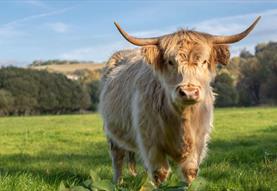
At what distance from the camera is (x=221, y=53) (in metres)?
6.31

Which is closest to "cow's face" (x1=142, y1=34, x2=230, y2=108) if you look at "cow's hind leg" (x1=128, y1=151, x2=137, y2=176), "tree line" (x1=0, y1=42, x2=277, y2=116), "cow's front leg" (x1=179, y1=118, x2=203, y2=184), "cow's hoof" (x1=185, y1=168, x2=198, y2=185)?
"cow's front leg" (x1=179, y1=118, x2=203, y2=184)

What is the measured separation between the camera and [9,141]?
63.5 feet

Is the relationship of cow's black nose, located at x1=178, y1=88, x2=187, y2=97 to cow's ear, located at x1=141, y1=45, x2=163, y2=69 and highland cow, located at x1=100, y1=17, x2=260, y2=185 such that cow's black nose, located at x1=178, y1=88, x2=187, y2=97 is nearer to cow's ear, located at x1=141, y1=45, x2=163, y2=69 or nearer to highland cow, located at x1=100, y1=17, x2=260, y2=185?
highland cow, located at x1=100, y1=17, x2=260, y2=185

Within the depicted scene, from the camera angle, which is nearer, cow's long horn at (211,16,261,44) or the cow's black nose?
the cow's black nose

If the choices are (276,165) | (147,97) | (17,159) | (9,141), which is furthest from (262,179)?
(9,141)

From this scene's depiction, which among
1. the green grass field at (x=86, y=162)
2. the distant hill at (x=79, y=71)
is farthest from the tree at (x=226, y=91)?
the green grass field at (x=86, y=162)

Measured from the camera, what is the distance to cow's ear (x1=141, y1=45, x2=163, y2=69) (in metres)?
6.24

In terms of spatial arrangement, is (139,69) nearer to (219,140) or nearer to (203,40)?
(203,40)

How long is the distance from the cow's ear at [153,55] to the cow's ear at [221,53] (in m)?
0.70

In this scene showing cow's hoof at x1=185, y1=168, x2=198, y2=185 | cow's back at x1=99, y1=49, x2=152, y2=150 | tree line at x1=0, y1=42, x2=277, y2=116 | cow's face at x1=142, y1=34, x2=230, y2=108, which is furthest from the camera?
tree line at x1=0, y1=42, x2=277, y2=116

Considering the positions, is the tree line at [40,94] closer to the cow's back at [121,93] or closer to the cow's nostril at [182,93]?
the cow's back at [121,93]

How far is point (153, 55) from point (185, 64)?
1.91 feet

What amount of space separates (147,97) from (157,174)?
1.03m

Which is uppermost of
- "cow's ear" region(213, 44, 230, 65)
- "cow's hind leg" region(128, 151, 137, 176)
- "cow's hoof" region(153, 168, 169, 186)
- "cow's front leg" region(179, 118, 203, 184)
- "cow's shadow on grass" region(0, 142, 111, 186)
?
"cow's ear" region(213, 44, 230, 65)
